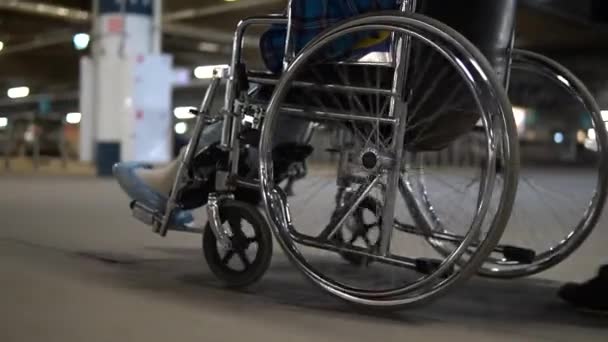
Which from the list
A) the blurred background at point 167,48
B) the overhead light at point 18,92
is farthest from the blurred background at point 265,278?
the overhead light at point 18,92

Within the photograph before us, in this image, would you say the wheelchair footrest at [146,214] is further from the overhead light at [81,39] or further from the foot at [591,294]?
the overhead light at [81,39]

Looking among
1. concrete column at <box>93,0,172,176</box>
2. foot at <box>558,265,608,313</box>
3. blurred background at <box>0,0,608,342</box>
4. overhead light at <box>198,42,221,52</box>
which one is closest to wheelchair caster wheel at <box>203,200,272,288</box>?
blurred background at <box>0,0,608,342</box>

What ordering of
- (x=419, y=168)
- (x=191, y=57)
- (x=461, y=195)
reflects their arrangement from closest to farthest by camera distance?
(x=419, y=168) → (x=461, y=195) → (x=191, y=57)

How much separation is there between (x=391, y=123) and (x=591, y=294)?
1.24 meters

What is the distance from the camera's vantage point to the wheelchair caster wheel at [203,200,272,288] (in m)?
3.57

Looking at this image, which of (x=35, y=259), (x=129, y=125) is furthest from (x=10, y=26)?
(x=35, y=259)

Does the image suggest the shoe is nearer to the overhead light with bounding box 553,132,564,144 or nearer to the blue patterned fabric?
the blue patterned fabric

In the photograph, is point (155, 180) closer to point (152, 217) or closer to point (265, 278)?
point (152, 217)

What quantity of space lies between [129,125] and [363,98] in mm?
10601

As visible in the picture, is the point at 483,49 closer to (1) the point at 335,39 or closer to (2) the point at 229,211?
(1) the point at 335,39

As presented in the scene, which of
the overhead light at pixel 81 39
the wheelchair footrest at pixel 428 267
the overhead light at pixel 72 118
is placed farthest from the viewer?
the overhead light at pixel 72 118

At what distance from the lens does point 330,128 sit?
13.6ft

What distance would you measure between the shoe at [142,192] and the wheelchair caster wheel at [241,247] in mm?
384

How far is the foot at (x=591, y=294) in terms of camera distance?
3.33 meters
